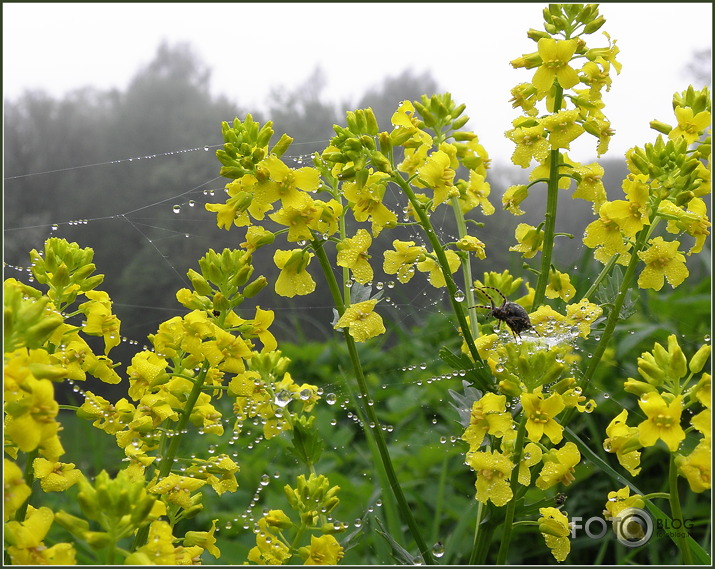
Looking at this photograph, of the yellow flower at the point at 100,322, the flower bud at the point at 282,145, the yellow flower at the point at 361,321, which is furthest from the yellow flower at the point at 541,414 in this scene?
the yellow flower at the point at 100,322

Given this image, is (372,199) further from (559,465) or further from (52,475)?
(52,475)

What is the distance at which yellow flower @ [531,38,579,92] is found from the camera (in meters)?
0.96

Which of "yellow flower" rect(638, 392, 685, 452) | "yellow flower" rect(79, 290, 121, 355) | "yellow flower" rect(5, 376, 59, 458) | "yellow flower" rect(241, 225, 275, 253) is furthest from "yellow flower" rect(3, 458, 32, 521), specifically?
"yellow flower" rect(638, 392, 685, 452)

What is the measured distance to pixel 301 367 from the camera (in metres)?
2.29

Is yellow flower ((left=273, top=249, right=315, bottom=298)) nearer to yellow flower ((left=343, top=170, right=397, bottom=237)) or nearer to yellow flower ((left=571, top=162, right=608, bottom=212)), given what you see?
yellow flower ((left=343, top=170, right=397, bottom=237))

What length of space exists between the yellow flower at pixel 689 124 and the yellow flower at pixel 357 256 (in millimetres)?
466

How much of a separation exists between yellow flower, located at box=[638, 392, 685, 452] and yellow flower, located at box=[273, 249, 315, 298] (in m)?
0.47

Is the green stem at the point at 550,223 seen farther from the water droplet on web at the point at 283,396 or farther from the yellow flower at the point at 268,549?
the yellow flower at the point at 268,549

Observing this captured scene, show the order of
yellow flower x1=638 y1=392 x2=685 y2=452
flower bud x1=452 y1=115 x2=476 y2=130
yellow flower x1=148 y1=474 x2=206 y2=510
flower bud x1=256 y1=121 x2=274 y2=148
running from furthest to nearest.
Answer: flower bud x1=452 y1=115 x2=476 y2=130
flower bud x1=256 y1=121 x2=274 y2=148
yellow flower x1=148 y1=474 x2=206 y2=510
yellow flower x1=638 y1=392 x2=685 y2=452

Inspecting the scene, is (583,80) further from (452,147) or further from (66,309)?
(66,309)

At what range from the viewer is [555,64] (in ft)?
3.18

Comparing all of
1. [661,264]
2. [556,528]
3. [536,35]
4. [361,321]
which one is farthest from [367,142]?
[556,528]

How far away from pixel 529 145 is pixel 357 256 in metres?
0.32

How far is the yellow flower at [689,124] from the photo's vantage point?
0.90 metres
